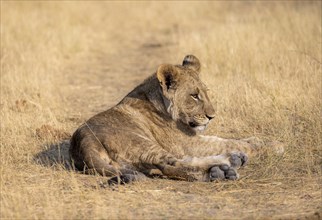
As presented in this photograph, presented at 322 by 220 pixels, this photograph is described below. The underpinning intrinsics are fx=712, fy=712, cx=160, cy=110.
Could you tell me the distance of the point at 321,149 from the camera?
611cm

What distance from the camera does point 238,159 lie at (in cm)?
560

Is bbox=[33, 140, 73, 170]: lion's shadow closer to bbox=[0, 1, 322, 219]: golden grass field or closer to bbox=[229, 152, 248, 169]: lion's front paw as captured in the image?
bbox=[0, 1, 322, 219]: golden grass field

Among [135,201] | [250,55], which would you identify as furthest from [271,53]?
[135,201]

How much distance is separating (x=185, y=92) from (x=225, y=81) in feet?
9.61

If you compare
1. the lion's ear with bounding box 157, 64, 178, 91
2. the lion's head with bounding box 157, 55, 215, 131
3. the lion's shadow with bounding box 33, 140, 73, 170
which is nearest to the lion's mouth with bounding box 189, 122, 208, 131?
the lion's head with bounding box 157, 55, 215, 131

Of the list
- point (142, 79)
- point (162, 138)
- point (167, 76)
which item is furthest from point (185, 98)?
point (142, 79)

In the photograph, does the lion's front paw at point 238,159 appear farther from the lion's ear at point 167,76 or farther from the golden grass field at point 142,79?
the lion's ear at point 167,76

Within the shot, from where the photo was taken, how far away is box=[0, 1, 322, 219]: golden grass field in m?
4.87

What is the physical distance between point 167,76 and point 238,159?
3.08ft

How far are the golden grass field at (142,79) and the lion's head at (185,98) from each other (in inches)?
22.6

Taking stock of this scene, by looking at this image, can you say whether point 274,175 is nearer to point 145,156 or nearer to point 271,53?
point 145,156

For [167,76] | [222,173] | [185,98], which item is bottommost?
[222,173]

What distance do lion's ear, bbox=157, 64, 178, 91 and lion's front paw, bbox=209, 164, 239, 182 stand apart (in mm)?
919

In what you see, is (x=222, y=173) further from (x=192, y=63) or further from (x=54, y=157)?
(x=54, y=157)
